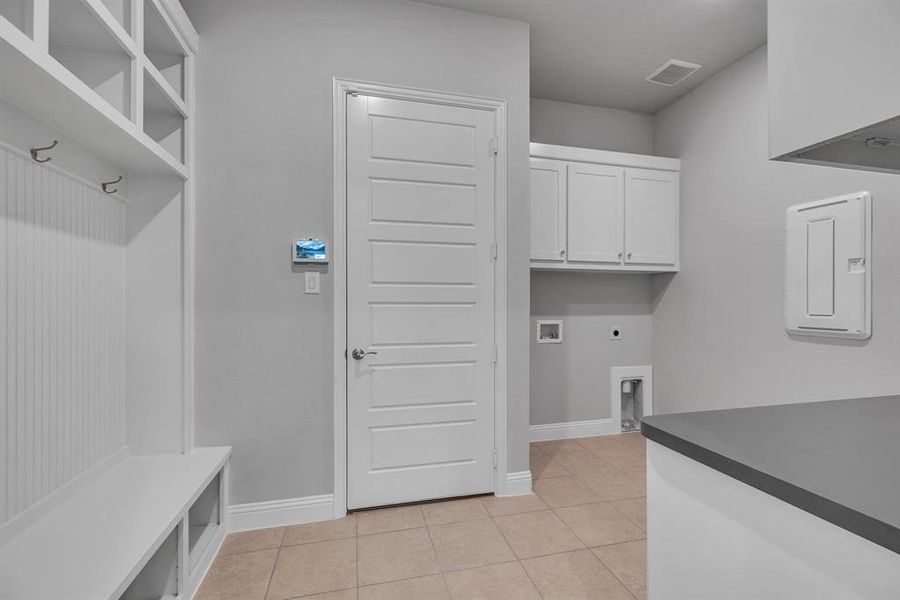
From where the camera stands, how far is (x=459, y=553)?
1.89 m

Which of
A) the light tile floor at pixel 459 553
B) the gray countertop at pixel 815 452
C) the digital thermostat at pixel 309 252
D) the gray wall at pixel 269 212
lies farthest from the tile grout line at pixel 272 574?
the gray countertop at pixel 815 452

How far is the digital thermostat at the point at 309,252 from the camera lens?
2.14 metres

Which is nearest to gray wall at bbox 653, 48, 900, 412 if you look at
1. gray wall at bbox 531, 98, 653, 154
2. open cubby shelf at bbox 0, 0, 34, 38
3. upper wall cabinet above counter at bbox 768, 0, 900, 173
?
gray wall at bbox 531, 98, 653, 154

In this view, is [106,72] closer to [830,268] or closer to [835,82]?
[835,82]

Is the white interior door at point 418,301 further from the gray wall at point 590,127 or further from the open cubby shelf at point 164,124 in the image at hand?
the gray wall at point 590,127

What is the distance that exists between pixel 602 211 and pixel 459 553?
99.8 inches

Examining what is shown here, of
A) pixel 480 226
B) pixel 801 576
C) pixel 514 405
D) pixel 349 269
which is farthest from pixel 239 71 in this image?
pixel 801 576

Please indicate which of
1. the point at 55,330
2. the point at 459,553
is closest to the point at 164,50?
the point at 55,330

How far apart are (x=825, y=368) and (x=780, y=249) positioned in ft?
2.49

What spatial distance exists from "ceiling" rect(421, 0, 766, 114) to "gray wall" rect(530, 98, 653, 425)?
249mm

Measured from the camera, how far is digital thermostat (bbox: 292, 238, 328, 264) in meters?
2.14

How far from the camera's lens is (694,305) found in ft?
10.6

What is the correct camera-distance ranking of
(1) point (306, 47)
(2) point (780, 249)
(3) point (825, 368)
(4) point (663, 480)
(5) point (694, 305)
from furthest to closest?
(5) point (694, 305) < (2) point (780, 249) < (3) point (825, 368) < (1) point (306, 47) < (4) point (663, 480)

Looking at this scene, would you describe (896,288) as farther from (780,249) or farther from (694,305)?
(694,305)
